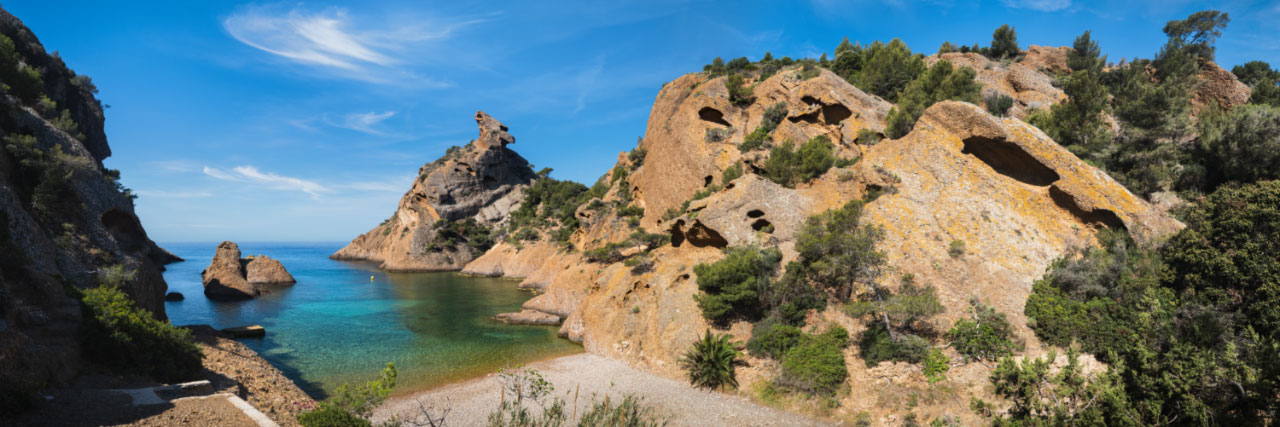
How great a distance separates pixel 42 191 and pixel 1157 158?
1792 inches

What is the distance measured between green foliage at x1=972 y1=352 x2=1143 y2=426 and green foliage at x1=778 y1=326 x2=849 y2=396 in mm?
3733

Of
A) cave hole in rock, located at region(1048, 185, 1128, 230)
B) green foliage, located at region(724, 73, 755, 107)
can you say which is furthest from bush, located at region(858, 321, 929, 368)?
green foliage, located at region(724, 73, 755, 107)

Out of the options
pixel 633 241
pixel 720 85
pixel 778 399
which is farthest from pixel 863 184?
pixel 720 85

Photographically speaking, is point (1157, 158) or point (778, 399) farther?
point (1157, 158)

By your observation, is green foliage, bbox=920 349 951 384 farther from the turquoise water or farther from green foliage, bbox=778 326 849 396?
the turquoise water

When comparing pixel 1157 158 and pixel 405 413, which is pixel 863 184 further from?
pixel 405 413

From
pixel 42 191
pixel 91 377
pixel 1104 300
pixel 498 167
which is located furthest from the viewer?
pixel 498 167

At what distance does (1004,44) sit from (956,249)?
39.6m

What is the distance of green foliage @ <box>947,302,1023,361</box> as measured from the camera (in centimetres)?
1322

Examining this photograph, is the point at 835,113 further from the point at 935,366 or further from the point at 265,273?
the point at 265,273

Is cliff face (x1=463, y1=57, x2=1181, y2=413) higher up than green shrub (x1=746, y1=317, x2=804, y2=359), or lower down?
higher up

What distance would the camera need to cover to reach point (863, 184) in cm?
2066

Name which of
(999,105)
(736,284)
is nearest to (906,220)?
(736,284)

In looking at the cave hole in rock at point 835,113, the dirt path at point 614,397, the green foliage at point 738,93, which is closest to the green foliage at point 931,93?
the cave hole in rock at point 835,113
